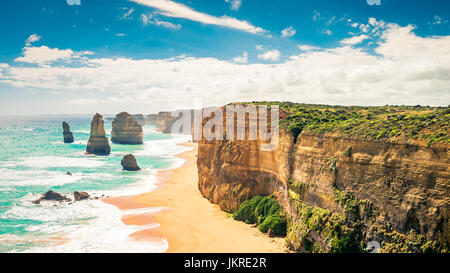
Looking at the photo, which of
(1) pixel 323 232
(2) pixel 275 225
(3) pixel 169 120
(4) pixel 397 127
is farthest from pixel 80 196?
(3) pixel 169 120

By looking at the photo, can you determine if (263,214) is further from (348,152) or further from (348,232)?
(348,152)

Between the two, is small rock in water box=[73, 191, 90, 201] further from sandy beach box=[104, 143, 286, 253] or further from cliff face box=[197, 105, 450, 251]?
cliff face box=[197, 105, 450, 251]

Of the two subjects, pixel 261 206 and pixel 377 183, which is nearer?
pixel 377 183

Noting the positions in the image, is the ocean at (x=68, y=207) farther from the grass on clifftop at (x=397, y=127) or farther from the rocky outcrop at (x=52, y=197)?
the grass on clifftop at (x=397, y=127)

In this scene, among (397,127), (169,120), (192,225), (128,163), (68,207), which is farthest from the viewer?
(169,120)

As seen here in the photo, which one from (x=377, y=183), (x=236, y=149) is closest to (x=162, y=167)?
(x=236, y=149)

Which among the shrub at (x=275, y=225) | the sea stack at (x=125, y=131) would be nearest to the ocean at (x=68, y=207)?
the shrub at (x=275, y=225)
